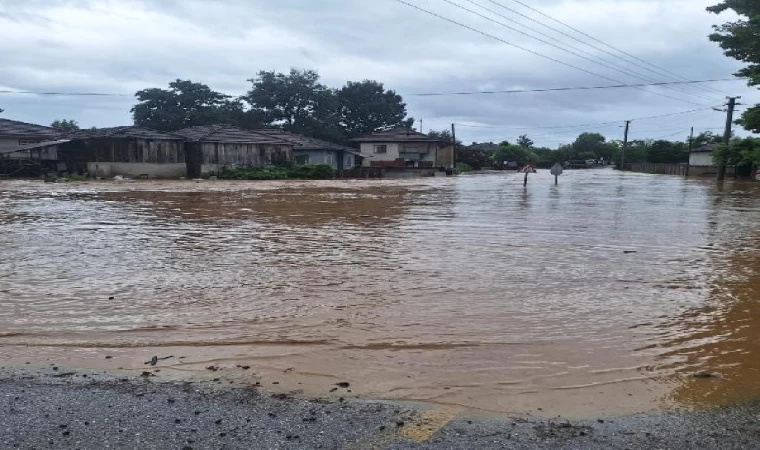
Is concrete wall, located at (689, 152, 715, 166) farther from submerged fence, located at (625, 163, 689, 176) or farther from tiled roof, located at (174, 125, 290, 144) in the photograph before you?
tiled roof, located at (174, 125, 290, 144)

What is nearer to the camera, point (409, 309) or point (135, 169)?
point (409, 309)

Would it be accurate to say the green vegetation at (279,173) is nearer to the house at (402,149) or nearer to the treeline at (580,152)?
the house at (402,149)

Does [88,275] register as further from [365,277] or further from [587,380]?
[587,380]

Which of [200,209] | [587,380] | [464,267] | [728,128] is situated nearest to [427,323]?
[587,380]

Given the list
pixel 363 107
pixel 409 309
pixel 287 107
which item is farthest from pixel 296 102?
pixel 409 309

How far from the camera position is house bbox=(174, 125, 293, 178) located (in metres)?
41.2

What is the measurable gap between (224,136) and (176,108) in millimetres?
18267

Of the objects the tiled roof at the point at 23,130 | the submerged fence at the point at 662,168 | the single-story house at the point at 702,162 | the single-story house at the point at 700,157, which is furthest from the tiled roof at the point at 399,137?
the tiled roof at the point at 23,130

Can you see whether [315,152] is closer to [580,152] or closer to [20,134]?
[20,134]

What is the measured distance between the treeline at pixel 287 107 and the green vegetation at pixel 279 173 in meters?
19.0

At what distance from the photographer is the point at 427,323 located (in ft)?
20.5

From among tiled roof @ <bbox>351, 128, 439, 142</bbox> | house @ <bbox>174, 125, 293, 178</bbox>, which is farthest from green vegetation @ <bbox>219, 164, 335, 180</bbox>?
tiled roof @ <bbox>351, 128, 439, 142</bbox>

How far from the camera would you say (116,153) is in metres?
38.8

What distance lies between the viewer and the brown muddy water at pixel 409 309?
4684 mm
